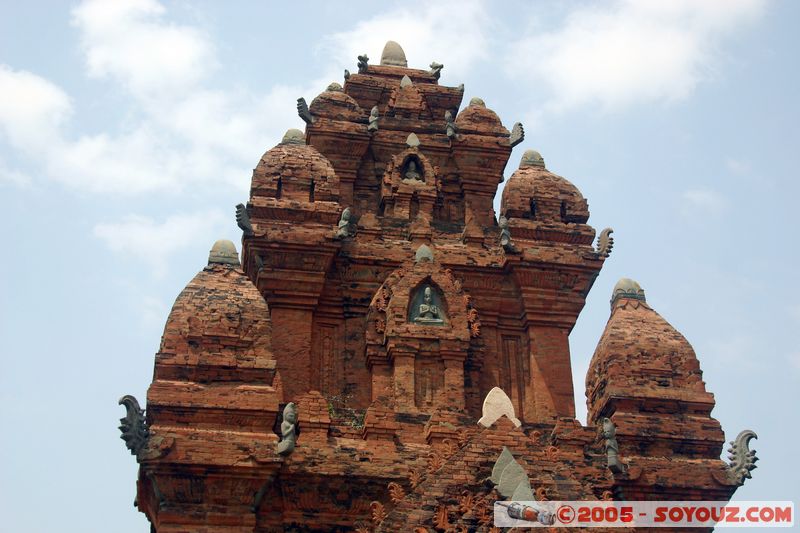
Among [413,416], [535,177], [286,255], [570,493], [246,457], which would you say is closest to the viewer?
[570,493]

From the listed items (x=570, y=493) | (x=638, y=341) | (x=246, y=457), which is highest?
(x=638, y=341)

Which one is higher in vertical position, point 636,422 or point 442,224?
point 442,224

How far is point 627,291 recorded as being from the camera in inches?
1025

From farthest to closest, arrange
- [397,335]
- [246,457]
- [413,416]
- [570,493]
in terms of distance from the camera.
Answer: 1. [397,335]
2. [413,416]
3. [246,457]
4. [570,493]

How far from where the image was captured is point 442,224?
28.8 metres

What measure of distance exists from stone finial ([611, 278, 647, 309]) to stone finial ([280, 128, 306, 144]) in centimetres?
766

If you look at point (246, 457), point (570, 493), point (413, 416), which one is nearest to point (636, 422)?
point (413, 416)

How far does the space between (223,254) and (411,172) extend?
6.54 metres

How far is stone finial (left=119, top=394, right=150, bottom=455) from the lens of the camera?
20359 mm

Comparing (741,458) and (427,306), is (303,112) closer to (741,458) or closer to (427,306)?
(427,306)

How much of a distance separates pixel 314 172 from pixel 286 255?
221 centimetres

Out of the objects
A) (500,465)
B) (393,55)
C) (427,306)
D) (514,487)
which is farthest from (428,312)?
(393,55)

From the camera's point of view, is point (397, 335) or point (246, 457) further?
point (397, 335)

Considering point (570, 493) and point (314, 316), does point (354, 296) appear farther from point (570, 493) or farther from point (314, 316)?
point (570, 493)
